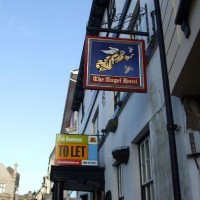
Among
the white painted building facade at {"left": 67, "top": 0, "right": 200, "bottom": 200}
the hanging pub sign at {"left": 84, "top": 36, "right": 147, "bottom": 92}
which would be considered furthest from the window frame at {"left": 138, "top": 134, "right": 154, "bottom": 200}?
the hanging pub sign at {"left": 84, "top": 36, "right": 147, "bottom": 92}

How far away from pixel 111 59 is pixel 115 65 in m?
0.15

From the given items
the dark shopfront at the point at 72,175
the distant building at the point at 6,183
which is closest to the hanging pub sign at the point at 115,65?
the dark shopfront at the point at 72,175

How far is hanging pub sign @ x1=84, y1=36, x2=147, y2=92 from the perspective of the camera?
7668mm

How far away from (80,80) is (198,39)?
47.6 ft

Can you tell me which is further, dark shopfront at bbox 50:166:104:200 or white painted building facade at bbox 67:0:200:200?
dark shopfront at bbox 50:166:104:200

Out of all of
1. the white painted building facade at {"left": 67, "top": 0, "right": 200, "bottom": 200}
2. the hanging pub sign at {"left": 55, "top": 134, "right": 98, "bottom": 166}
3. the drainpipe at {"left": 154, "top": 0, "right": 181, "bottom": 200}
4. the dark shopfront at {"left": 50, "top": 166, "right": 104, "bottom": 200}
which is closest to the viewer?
the drainpipe at {"left": 154, "top": 0, "right": 181, "bottom": 200}

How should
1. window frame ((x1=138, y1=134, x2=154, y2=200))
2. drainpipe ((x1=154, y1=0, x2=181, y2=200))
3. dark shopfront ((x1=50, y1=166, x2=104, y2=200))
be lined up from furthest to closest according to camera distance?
dark shopfront ((x1=50, y1=166, x2=104, y2=200)) → window frame ((x1=138, y1=134, x2=154, y2=200)) → drainpipe ((x1=154, y1=0, x2=181, y2=200))

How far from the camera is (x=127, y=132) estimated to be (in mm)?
9992

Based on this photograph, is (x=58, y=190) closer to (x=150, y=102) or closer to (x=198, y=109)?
(x=150, y=102)

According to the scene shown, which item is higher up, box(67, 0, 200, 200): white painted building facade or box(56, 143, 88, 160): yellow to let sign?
box(56, 143, 88, 160): yellow to let sign

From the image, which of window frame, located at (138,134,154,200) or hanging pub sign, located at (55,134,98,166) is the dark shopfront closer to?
hanging pub sign, located at (55,134,98,166)

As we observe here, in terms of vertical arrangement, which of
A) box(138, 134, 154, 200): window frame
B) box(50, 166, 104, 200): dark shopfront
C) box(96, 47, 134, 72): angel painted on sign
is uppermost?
box(96, 47, 134, 72): angel painted on sign

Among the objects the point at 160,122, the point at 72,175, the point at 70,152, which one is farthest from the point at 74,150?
the point at 160,122

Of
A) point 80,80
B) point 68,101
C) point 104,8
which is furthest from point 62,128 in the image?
point 104,8
